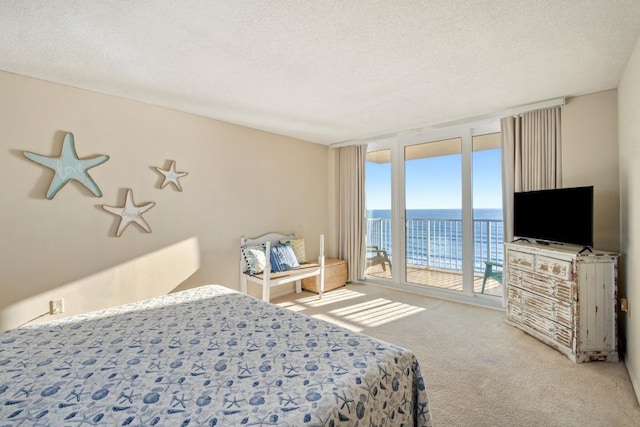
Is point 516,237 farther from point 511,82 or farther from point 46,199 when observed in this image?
point 46,199

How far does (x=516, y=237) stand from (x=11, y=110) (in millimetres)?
4955

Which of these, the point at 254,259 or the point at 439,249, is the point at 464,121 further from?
the point at 254,259

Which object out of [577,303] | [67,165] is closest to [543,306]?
[577,303]

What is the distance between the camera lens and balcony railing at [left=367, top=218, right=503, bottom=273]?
4.01m

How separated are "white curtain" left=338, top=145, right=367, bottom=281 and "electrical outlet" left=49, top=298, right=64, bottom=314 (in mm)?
3651

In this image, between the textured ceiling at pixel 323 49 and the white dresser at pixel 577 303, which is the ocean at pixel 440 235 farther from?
the textured ceiling at pixel 323 49

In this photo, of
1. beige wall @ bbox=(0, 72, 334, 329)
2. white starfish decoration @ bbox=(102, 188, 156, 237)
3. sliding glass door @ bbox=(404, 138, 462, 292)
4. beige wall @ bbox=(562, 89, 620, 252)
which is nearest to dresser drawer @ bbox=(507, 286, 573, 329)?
beige wall @ bbox=(562, 89, 620, 252)

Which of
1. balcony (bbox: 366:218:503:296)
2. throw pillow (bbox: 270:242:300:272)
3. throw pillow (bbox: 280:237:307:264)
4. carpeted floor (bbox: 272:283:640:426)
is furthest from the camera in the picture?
throw pillow (bbox: 280:237:307:264)

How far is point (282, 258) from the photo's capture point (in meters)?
3.99

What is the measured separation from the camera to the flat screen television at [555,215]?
8.48 ft

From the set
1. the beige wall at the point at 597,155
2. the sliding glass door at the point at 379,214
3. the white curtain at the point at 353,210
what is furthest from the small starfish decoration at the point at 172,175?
the beige wall at the point at 597,155

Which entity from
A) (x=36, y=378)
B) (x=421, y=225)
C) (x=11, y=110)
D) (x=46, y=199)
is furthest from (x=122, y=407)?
(x=421, y=225)

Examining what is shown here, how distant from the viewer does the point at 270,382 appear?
3.88 ft

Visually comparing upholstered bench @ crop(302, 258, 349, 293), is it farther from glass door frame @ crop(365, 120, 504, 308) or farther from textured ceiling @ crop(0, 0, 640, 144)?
textured ceiling @ crop(0, 0, 640, 144)
